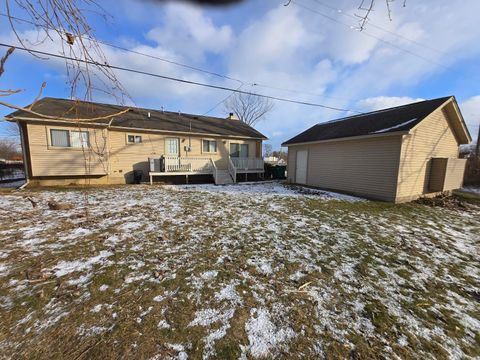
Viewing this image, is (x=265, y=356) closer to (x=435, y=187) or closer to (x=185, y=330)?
(x=185, y=330)

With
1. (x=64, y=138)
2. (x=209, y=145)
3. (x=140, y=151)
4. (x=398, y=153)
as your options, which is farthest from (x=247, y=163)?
(x=64, y=138)

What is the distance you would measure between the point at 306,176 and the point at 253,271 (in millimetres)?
10583

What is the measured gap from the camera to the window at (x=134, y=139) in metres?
12.3

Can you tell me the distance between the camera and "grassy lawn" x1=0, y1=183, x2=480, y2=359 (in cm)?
220

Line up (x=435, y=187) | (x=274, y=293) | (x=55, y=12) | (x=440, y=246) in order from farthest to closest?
(x=435, y=187) → (x=440, y=246) → (x=274, y=293) → (x=55, y=12)

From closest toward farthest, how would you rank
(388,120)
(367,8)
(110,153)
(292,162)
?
1. (367,8)
2. (388,120)
3. (110,153)
4. (292,162)

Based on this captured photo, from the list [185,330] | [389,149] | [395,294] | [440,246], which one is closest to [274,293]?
[185,330]

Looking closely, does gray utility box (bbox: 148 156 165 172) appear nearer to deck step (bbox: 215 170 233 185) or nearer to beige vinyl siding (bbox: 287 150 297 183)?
deck step (bbox: 215 170 233 185)

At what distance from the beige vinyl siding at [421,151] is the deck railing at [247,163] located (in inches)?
326

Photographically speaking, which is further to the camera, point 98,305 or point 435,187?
A: point 435,187

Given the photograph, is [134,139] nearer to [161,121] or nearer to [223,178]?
[161,121]

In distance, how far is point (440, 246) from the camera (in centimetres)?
475

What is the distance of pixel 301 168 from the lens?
1363 centimetres

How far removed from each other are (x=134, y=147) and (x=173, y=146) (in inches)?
87.3
